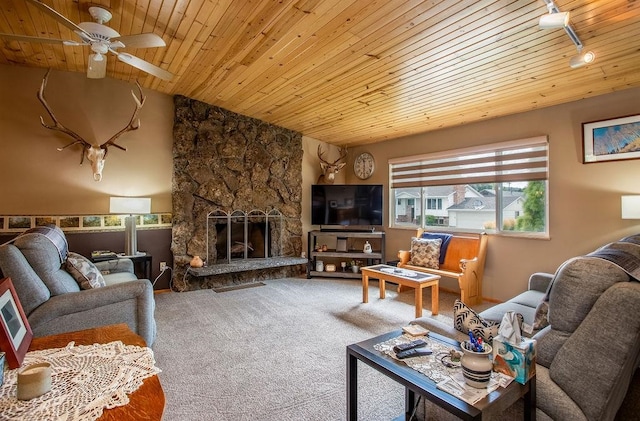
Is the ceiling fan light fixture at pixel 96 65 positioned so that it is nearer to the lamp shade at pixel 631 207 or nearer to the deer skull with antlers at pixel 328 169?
the deer skull with antlers at pixel 328 169

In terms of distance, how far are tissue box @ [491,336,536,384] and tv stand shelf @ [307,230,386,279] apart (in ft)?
12.9

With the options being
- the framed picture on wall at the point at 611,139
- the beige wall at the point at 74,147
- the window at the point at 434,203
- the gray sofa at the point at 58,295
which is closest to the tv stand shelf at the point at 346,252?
the window at the point at 434,203

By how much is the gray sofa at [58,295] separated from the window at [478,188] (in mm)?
4204

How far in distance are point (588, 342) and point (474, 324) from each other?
0.51 metres

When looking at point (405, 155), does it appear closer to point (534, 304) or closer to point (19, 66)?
point (534, 304)

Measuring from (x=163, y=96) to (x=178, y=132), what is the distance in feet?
1.84

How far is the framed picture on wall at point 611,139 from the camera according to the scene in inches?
128

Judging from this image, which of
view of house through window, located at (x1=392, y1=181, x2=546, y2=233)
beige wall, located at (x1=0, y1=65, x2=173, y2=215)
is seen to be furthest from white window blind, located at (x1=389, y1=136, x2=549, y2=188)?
beige wall, located at (x1=0, y1=65, x2=173, y2=215)

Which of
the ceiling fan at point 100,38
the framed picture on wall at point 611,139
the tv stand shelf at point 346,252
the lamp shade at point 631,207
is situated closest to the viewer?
the ceiling fan at point 100,38

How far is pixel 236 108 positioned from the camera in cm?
502

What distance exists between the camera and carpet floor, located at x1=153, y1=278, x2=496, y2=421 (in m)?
2.04

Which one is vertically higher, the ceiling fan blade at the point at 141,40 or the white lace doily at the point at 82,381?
the ceiling fan blade at the point at 141,40

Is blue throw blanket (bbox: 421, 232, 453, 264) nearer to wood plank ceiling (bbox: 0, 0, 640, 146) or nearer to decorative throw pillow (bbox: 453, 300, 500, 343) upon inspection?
wood plank ceiling (bbox: 0, 0, 640, 146)

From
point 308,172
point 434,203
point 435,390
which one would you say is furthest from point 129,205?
point 434,203
